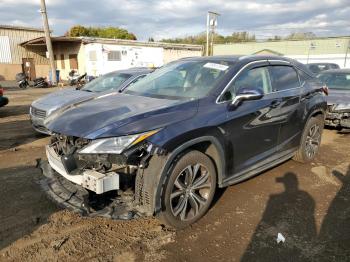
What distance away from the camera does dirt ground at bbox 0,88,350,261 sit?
2982 millimetres

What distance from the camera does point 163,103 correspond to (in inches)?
134

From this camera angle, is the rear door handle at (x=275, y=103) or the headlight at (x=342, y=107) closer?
the rear door handle at (x=275, y=103)

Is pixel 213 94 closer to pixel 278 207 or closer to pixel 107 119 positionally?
pixel 107 119

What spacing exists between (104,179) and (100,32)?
55.7 m

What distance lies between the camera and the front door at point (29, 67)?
102 ft

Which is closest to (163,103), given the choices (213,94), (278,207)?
(213,94)

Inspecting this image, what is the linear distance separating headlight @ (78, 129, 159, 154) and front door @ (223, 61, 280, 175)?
3.75 ft

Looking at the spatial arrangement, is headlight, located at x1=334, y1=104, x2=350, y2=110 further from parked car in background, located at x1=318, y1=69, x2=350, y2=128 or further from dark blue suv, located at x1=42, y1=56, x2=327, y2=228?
dark blue suv, located at x1=42, y1=56, x2=327, y2=228

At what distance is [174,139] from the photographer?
118 inches

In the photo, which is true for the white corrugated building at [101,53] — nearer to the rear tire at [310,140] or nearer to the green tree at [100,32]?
the green tree at [100,32]

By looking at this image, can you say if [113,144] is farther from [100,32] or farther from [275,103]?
[100,32]

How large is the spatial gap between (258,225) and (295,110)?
203 centimetres

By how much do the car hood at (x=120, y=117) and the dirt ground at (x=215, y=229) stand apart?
111cm

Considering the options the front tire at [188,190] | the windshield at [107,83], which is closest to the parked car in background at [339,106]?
the windshield at [107,83]
